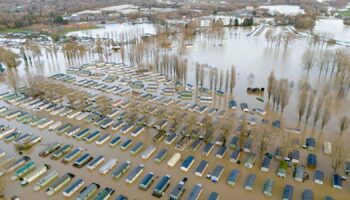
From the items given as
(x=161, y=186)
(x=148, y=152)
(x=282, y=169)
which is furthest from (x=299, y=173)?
(x=148, y=152)

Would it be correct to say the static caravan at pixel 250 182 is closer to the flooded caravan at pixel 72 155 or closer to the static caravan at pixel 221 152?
the static caravan at pixel 221 152

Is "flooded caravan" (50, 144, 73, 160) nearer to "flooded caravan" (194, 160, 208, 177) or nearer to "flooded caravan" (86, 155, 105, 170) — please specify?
"flooded caravan" (86, 155, 105, 170)

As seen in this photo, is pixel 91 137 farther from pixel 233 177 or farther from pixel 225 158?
pixel 233 177

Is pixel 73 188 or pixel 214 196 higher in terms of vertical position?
pixel 73 188

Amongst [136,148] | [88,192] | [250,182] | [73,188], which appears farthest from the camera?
[136,148]

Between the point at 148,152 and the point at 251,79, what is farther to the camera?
the point at 251,79

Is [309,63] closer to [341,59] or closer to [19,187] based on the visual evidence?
Answer: [341,59]
